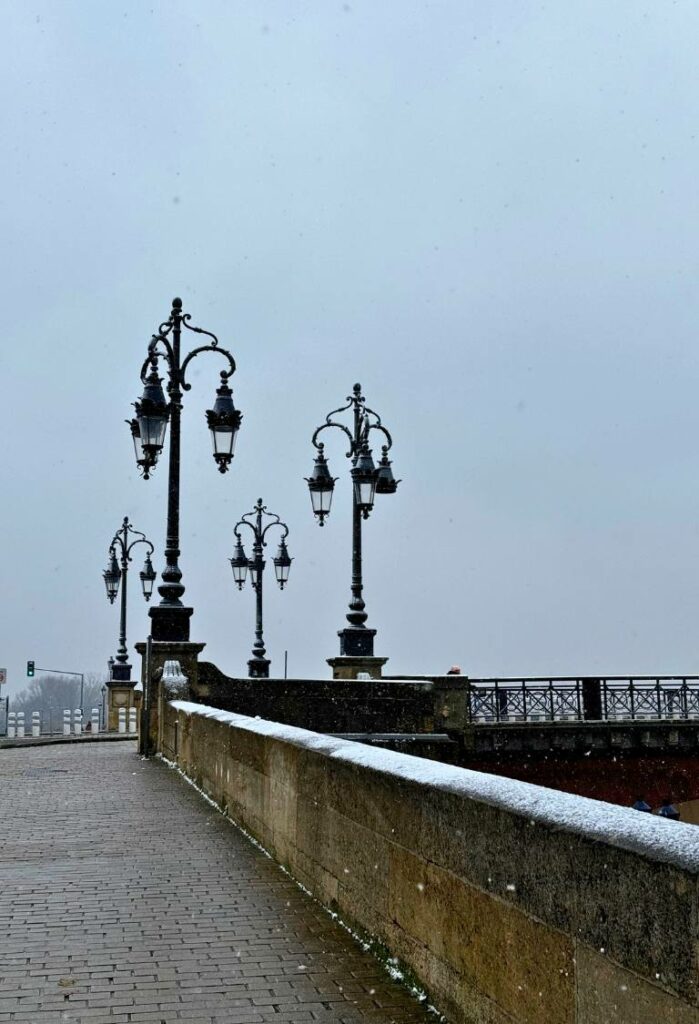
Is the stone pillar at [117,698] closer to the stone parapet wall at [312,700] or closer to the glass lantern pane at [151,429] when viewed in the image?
the stone parapet wall at [312,700]

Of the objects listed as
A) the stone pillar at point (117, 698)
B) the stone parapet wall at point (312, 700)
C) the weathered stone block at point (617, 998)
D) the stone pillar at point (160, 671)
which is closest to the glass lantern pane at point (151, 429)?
the stone pillar at point (160, 671)

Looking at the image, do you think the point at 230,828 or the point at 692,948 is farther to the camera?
the point at 230,828

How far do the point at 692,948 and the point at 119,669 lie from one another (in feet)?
119

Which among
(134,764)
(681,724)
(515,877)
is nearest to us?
(515,877)

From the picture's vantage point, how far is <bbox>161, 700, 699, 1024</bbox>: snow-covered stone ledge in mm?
2666

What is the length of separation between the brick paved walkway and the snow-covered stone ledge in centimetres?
28

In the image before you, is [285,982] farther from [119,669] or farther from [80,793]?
[119,669]

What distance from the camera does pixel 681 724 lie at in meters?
30.2

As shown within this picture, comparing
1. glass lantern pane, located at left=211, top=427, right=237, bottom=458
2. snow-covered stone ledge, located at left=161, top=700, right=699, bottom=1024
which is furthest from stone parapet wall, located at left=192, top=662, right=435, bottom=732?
snow-covered stone ledge, located at left=161, top=700, right=699, bottom=1024

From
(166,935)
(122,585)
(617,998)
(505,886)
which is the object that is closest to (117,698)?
(122,585)

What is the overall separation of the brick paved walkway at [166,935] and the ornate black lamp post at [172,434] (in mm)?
6945

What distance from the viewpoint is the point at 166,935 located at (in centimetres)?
565

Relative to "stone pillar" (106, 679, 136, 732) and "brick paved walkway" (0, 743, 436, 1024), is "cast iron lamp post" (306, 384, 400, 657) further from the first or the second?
"stone pillar" (106, 679, 136, 732)

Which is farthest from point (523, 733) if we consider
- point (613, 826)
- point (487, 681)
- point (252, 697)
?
point (613, 826)
